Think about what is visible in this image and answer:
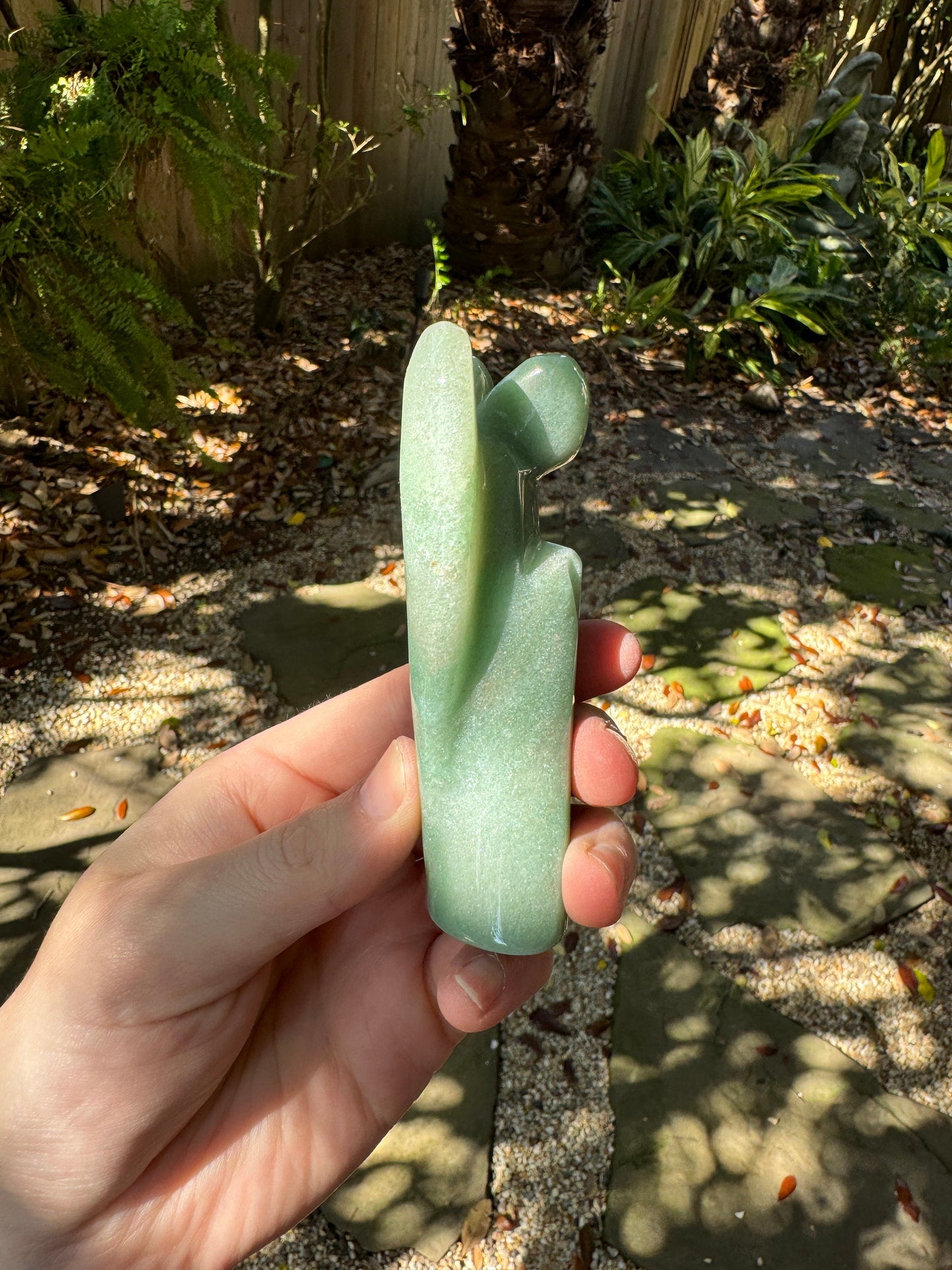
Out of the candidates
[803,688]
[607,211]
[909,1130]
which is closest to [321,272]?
[607,211]

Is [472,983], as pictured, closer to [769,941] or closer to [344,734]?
[344,734]

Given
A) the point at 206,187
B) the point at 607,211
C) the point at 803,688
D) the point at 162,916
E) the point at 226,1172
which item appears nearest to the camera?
the point at 162,916

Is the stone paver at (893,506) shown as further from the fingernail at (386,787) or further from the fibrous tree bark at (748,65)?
the fingernail at (386,787)

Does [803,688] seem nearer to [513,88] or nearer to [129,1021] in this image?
[129,1021]

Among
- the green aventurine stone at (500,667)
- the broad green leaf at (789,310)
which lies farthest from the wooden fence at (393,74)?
the green aventurine stone at (500,667)

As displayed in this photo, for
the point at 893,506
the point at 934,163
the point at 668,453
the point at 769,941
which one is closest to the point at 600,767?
the point at 769,941

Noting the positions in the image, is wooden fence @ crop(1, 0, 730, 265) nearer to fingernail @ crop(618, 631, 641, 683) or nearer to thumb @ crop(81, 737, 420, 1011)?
fingernail @ crop(618, 631, 641, 683)
